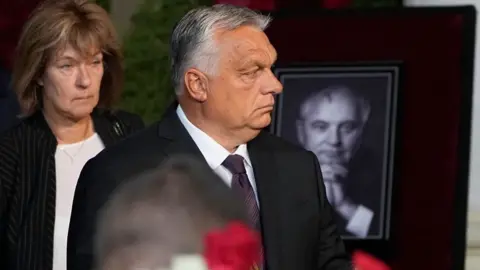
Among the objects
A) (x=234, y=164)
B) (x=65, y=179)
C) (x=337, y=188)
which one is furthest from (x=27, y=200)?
(x=337, y=188)

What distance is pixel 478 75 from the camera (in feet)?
10.8

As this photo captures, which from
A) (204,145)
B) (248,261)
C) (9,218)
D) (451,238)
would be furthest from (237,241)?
(451,238)

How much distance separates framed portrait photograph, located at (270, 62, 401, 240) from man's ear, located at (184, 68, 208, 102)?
122 cm

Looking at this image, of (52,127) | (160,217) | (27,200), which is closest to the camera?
(160,217)

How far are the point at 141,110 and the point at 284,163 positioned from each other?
174cm

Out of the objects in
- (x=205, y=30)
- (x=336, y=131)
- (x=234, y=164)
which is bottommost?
(x=234, y=164)

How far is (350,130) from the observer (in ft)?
10.3

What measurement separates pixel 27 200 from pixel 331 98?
106 cm

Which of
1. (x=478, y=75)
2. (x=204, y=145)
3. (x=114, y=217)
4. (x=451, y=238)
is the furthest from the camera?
(x=478, y=75)

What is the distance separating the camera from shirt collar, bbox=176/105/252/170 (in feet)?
6.15

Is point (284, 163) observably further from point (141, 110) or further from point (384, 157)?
point (141, 110)

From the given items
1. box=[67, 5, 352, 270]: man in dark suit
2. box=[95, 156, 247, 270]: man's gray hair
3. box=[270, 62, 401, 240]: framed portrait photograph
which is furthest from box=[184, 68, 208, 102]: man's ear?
box=[270, 62, 401, 240]: framed portrait photograph

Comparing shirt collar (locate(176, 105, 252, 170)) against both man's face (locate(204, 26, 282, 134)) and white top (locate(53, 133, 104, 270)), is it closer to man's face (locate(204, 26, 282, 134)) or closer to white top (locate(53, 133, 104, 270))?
man's face (locate(204, 26, 282, 134))

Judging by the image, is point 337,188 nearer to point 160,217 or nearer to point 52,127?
point 52,127
